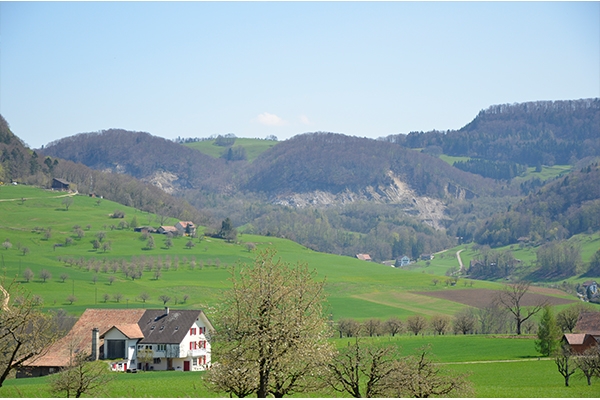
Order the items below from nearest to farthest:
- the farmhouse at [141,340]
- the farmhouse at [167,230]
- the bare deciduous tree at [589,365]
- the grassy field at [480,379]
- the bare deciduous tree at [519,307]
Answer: the grassy field at [480,379] → the bare deciduous tree at [589,365] → the farmhouse at [141,340] → the bare deciduous tree at [519,307] → the farmhouse at [167,230]

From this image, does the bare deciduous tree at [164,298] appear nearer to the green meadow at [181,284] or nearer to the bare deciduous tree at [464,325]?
the green meadow at [181,284]

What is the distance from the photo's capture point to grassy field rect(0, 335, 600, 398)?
3950cm

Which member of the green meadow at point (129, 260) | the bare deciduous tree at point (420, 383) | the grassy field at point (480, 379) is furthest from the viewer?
the green meadow at point (129, 260)

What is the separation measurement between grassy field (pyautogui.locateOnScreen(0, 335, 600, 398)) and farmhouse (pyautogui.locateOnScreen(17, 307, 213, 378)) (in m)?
7.75

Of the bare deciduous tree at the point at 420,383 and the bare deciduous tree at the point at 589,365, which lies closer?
the bare deciduous tree at the point at 420,383

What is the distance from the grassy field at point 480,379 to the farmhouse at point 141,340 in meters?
7.75

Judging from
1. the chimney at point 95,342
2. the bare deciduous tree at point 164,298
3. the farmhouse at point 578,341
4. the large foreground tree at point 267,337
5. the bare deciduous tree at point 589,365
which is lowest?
the bare deciduous tree at point 164,298

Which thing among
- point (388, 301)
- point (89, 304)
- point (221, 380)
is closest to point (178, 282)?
point (89, 304)

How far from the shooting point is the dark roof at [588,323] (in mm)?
76938

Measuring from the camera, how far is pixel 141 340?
6412 cm

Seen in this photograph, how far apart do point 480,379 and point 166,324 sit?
1125 inches

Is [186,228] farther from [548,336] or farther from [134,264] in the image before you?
[548,336]

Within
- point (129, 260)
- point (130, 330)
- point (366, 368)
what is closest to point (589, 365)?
point (366, 368)

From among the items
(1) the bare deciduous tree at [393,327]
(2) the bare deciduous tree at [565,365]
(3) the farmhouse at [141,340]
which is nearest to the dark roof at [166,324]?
(3) the farmhouse at [141,340]
